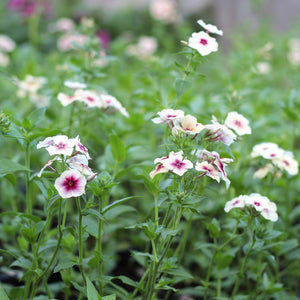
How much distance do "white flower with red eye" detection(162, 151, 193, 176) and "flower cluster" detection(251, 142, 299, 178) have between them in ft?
1.37

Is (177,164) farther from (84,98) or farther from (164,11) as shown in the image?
(164,11)

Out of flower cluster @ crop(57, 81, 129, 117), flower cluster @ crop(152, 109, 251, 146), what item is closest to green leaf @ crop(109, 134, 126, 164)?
flower cluster @ crop(57, 81, 129, 117)

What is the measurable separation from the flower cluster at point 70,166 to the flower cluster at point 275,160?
0.61 metres

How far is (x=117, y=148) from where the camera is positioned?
131cm

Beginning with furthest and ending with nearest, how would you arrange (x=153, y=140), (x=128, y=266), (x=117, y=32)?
(x=117, y=32), (x=153, y=140), (x=128, y=266)

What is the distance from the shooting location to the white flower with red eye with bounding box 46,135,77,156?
2.98 feet

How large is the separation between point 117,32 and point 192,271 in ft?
17.0

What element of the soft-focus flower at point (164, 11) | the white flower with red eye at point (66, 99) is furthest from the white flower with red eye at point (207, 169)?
the soft-focus flower at point (164, 11)

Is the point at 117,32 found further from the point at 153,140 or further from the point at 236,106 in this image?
the point at 236,106

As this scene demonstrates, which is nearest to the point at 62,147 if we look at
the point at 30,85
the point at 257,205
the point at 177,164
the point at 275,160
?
the point at 177,164

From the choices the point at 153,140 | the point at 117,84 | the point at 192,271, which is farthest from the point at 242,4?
the point at 192,271

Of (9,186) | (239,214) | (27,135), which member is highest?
(27,135)

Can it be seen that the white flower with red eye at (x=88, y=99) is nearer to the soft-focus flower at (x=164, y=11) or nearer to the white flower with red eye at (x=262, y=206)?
the white flower with red eye at (x=262, y=206)

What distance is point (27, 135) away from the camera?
1164 mm
